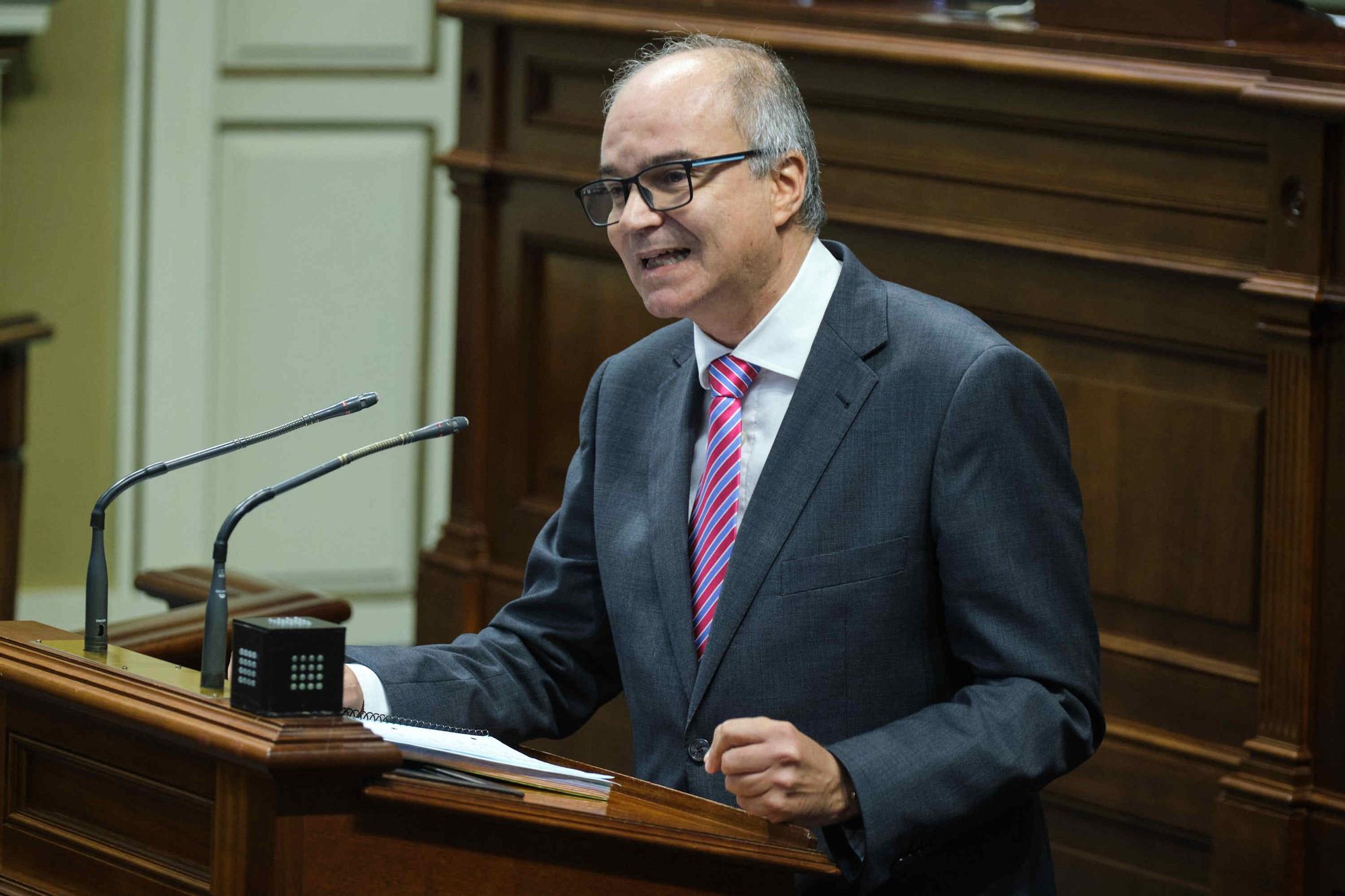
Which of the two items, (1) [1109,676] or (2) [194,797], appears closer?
(2) [194,797]

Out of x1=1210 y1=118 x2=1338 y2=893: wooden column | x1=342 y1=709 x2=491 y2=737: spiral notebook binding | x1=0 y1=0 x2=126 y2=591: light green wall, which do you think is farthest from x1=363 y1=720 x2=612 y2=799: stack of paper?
x1=0 y1=0 x2=126 y2=591: light green wall

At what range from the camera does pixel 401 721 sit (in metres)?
1.71

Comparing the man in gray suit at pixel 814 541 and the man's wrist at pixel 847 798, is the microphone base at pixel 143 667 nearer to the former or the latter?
the man in gray suit at pixel 814 541

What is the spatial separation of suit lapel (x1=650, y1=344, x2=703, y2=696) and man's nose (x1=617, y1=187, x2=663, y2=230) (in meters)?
0.22

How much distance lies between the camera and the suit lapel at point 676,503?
1.97 metres

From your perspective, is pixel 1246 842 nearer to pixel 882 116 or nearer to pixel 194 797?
pixel 882 116

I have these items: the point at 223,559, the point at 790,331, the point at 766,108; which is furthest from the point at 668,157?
the point at 223,559

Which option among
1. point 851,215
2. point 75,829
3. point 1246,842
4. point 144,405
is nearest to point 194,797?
point 75,829

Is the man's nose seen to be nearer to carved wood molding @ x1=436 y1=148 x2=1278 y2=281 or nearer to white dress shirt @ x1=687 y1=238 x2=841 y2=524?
white dress shirt @ x1=687 y1=238 x2=841 y2=524

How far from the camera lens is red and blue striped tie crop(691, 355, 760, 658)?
1.98 meters

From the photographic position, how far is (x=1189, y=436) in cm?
282

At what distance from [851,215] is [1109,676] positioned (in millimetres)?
868

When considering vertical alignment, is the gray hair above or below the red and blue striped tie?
above

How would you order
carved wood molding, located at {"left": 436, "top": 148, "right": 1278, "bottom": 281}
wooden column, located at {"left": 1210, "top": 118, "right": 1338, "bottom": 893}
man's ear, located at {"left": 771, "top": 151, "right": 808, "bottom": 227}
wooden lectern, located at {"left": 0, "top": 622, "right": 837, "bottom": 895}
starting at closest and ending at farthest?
wooden lectern, located at {"left": 0, "top": 622, "right": 837, "bottom": 895}
man's ear, located at {"left": 771, "top": 151, "right": 808, "bottom": 227}
wooden column, located at {"left": 1210, "top": 118, "right": 1338, "bottom": 893}
carved wood molding, located at {"left": 436, "top": 148, "right": 1278, "bottom": 281}
